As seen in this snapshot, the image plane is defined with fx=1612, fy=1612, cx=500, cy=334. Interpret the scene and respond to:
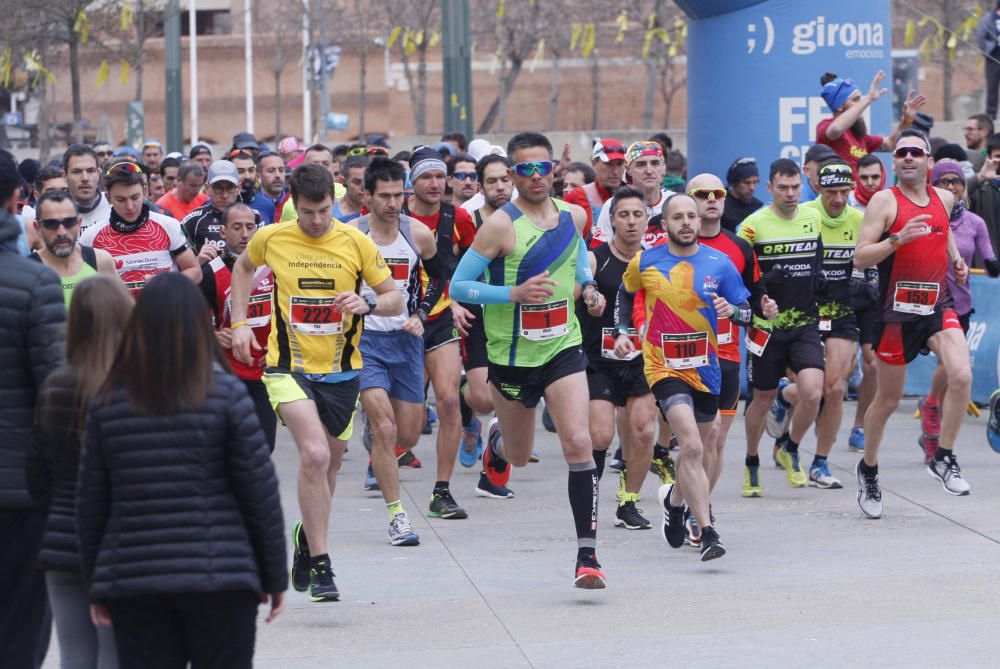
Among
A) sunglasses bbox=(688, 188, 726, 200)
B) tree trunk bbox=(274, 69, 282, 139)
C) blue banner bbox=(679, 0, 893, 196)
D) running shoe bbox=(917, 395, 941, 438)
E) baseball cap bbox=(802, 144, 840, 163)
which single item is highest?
tree trunk bbox=(274, 69, 282, 139)

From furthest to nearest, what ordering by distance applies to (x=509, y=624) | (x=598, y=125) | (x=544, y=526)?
(x=598, y=125) → (x=544, y=526) → (x=509, y=624)

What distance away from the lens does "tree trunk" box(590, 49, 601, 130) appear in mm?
47656

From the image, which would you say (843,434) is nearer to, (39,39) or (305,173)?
(305,173)

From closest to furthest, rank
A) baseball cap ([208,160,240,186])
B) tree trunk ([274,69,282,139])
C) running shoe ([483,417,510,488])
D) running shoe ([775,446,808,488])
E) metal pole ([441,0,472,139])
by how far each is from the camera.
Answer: running shoe ([483,417,510,488])
running shoe ([775,446,808,488])
baseball cap ([208,160,240,186])
metal pole ([441,0,472,139])
tree trunk ([274,69,282,139])

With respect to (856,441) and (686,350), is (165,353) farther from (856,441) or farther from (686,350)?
(856,441)

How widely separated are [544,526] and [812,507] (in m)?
1.62

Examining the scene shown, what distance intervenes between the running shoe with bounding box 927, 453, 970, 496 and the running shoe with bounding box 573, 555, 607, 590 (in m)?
3.09

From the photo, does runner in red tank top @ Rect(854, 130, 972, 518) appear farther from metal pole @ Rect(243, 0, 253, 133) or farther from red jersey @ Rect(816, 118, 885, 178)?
metal pole @ Rect(243, 0, 253, 133)

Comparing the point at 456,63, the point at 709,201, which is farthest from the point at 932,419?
the point at 456,63

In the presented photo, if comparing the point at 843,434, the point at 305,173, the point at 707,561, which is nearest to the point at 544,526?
the point at 707,561

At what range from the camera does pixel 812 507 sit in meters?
9.36

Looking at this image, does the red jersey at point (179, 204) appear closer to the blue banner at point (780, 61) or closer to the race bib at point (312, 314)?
the blue banner at point (780, 61)

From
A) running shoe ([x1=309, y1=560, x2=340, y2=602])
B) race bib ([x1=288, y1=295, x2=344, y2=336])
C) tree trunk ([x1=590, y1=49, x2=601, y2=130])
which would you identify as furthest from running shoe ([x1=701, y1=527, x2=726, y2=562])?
tree trunk ([x1=590, y1=49, x2=601, y2=130])

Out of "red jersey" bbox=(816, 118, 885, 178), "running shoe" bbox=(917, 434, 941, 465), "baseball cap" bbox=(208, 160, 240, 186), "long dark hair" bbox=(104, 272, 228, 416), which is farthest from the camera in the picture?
"red jersey" bbox=(816, 118, 885, 178)
